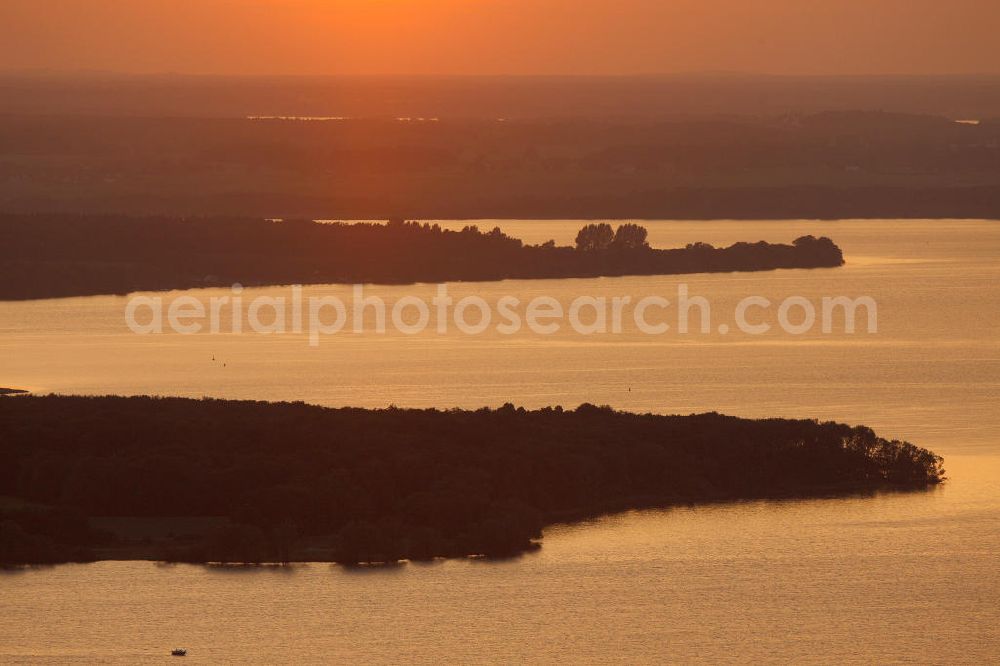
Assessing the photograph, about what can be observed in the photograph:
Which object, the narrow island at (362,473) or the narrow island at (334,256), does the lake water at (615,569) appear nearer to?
the narrow island at (362,473)

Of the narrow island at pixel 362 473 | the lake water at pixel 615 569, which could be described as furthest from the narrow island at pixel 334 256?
the narrow island at pixel 362 473

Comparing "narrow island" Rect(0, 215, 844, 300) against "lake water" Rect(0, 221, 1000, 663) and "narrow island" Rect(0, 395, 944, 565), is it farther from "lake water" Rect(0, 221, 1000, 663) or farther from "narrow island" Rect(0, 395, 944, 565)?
"narrow island" Rect(0, 395, 944, 565)

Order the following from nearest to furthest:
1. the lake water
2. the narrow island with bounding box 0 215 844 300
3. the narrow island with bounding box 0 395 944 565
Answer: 1. the lake water
2. the narrow island with bounding box 0 395 944 565
3. the narrow island with bounding box 0 215 844 300

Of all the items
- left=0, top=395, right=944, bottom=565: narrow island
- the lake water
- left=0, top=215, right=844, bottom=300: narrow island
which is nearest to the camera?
the lake water

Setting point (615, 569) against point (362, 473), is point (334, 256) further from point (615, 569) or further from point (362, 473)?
point (615, 569)

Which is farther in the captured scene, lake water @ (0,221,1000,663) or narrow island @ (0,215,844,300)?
narrow island @ (0,215,844,300)

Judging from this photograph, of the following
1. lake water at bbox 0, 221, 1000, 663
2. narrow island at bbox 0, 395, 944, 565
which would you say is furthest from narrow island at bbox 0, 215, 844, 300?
narrow island at bbox 0, 395, 944, 565
